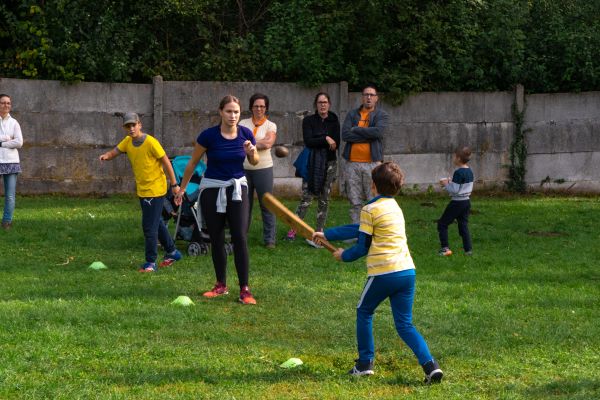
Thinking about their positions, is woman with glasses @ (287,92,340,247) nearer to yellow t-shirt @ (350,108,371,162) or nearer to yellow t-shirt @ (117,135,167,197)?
yellow t-shirt @ (350,108,371,162)

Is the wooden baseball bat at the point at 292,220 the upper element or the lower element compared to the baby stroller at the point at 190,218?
upper

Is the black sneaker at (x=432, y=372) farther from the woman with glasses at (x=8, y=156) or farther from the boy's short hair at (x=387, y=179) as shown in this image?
the woman with glasses at (x=8, y=156)

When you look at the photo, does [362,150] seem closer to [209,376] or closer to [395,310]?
[395,310]

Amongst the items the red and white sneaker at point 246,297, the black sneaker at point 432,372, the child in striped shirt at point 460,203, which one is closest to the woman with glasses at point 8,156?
the red and white sneaker at point 246,297

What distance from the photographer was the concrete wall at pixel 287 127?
17844mm

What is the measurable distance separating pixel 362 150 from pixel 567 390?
21.6 ft

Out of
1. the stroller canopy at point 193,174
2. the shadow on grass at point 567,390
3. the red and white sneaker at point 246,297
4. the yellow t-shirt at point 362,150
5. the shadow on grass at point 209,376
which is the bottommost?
the shadow on grass at point 209,376

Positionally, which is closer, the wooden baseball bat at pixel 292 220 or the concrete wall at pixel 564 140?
the wooden baseball bat at pixel 292 220

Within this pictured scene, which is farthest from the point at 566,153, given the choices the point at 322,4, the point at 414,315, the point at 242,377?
the point at 242,377

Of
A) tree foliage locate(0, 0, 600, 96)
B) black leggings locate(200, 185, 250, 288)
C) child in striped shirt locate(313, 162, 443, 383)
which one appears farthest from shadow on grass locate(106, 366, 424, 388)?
tree foliage locate(0, 0, 600, 96)

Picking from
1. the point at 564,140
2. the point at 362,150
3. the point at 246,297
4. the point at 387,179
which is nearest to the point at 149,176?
the point at 246,297

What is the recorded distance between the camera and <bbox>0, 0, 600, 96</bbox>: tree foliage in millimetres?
18719

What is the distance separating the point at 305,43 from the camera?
63.0 ft

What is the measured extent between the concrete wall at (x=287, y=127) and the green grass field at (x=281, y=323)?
3598mm
